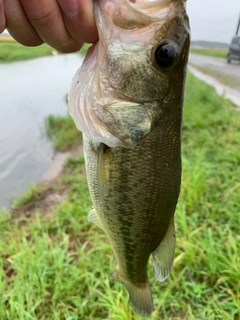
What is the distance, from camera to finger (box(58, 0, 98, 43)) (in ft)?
3.64

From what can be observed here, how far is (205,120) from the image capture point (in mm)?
7707

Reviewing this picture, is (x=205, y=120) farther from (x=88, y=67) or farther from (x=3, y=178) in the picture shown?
(x=88, y=67)

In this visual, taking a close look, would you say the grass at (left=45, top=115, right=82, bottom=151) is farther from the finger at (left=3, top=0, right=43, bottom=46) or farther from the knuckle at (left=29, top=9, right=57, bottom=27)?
the knuckle at (left=29, top=9, right=57, bottom=27)

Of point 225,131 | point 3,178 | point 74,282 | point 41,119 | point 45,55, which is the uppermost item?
point 74,282

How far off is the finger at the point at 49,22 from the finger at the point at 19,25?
0.02 meters

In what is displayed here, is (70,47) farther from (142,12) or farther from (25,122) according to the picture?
(25,122)

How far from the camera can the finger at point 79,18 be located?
1.11 meters

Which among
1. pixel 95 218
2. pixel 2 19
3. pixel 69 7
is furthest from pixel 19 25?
pixel 95 218

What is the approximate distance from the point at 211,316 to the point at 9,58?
23505mm

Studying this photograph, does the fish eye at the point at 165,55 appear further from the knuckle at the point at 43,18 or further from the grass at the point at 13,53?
the grass at the point at 13,53

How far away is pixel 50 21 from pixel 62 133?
8.94m

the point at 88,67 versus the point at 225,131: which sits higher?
the point at 88,67

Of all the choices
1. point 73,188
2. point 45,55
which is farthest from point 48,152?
point 45,55

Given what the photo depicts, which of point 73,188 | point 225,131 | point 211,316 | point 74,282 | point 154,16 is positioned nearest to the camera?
point 154,16
